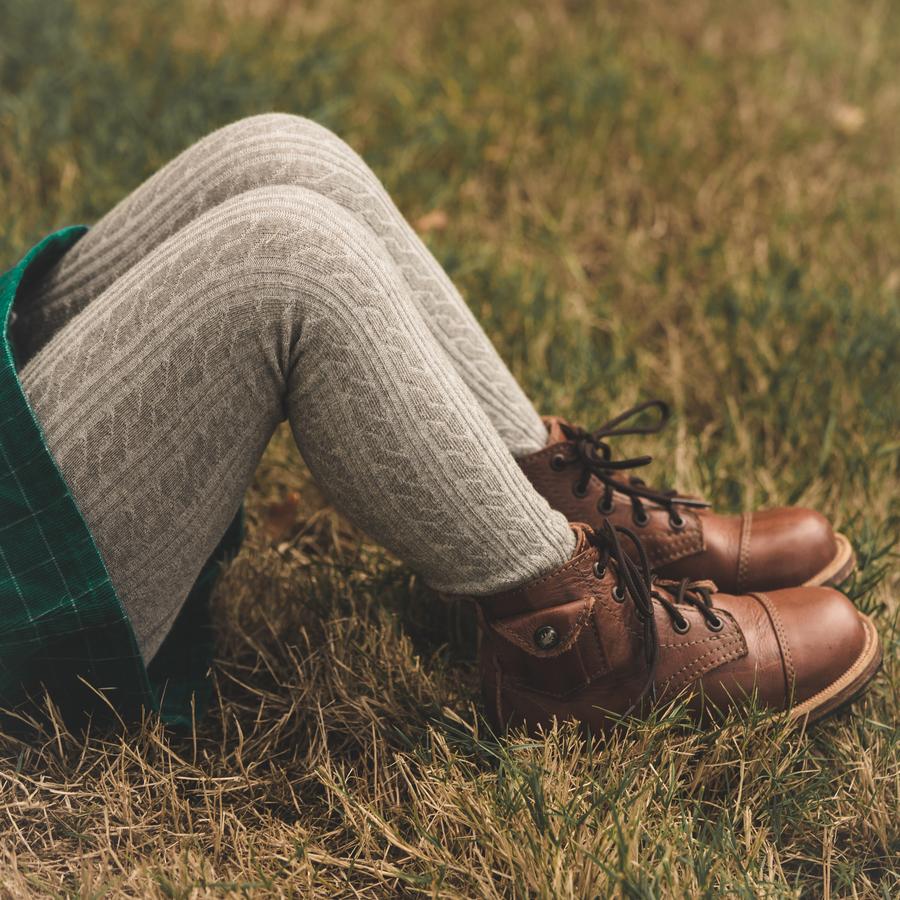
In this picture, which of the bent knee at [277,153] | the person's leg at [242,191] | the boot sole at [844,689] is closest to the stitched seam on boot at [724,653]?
the boot sole at [844,689]

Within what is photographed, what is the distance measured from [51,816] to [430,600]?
0.64 meters

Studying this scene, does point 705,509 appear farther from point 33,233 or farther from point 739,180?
point 33,233

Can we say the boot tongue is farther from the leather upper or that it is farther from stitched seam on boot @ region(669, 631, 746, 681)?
stitched seam on boot @ region(669, 631, 746, 681)

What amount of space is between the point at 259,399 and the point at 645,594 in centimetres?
56

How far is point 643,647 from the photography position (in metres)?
1.49

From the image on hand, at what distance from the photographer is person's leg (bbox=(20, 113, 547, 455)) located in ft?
4.98

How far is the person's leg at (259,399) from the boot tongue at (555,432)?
0.34 metres

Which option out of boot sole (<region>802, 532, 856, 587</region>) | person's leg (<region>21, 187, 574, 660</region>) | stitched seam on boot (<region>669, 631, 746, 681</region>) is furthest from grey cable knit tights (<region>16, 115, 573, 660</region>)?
boot sole (<region>802, 532, 856, 587</region>)

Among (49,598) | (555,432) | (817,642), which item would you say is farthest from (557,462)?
(49,598)

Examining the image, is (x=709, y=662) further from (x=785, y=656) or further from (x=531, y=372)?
(x=531, y=372)

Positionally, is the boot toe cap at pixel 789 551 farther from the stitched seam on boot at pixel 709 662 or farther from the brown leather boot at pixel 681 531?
the stitched seam on boot at pixel 709 662

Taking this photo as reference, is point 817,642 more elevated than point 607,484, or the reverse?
point 607,484

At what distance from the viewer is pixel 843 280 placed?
2549 millimetres

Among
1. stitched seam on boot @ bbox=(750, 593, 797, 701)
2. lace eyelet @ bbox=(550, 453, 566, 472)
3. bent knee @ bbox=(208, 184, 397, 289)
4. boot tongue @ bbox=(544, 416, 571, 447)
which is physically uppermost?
bent knee @ bbox=(208, 184, 397, 289)
